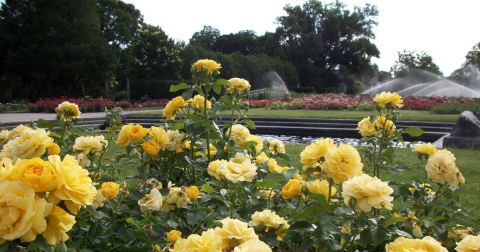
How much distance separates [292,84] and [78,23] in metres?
20.0

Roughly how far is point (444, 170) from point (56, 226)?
140cm

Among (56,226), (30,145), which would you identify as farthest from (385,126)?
(56,226)

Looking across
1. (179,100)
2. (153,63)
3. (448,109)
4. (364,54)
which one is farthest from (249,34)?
(179,100)

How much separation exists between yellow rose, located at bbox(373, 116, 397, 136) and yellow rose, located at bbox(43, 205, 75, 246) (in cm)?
171

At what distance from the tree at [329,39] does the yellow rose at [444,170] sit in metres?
41.9

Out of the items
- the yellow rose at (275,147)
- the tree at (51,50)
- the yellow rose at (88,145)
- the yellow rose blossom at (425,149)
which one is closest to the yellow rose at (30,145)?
the yellow rose at (88,145)

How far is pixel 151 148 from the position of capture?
1.97 m

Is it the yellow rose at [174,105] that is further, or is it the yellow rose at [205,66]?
the yellow rose at [174,105]

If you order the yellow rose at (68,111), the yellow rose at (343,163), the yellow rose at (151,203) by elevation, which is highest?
the yellow rose at (68,111)

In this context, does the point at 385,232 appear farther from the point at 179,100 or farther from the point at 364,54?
the point at 364,54

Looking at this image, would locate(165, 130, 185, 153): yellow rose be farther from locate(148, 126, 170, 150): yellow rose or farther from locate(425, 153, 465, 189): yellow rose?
locate(425, 153, 465, 189): yellow rose

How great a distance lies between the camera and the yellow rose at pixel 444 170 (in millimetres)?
1651

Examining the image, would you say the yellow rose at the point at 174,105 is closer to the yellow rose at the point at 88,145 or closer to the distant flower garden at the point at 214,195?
the distant flower garden at the point at 214,195

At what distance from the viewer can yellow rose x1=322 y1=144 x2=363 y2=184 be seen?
1.31 metres
